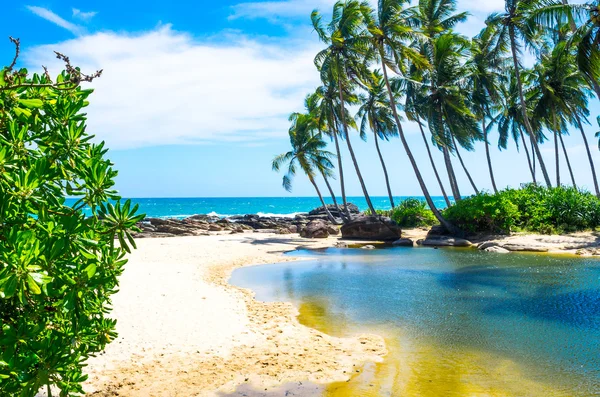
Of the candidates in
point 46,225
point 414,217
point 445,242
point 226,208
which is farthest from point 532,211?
point 226,208

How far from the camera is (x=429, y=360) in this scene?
6.23m

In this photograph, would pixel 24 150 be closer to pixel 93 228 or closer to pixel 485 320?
pixel 93 228

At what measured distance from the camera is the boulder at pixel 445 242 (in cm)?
2122

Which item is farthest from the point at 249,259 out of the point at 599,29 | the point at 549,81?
the point at 549,81

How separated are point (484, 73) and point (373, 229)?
1257 cm

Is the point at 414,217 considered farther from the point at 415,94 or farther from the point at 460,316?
the point at 460,316

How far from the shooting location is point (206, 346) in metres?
6.50

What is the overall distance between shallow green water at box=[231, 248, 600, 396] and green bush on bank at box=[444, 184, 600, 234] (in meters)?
5.57

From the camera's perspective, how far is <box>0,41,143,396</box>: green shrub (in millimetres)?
2201

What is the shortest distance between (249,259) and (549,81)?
2255cm

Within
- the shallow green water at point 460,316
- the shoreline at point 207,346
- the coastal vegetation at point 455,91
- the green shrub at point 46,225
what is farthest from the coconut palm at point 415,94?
the green shrub at point 46,225

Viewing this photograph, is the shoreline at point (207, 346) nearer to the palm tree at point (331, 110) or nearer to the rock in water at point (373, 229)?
the rock in water at point (373, 229)

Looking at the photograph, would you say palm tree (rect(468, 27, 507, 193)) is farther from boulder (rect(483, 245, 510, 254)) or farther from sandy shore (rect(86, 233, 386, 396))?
sandy shore (rect(86, 233, 386, 396))

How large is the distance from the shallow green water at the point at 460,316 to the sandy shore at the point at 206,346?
557 mm
